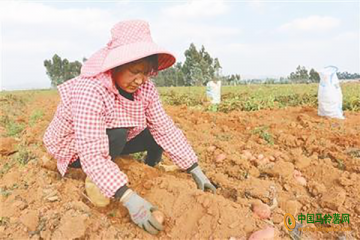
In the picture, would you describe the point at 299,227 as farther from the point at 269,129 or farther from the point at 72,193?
the point at 269,129

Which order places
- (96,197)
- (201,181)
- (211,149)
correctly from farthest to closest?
(211,149) → (201,181) → (96,197)

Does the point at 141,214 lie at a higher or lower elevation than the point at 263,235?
higher

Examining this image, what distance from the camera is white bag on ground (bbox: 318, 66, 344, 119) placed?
4.81 m

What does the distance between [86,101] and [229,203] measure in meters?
0.92

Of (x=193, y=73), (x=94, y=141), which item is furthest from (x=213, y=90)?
(x=193, y=73)

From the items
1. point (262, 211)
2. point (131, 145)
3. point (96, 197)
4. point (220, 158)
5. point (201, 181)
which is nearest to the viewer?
point (262, 211)

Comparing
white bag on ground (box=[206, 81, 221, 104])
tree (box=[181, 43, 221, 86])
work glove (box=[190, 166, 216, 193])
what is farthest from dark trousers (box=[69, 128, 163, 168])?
tree (box=[181, 43, 221, 86])

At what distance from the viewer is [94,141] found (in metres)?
1.74

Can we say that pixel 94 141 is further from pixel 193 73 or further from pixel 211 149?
pixel 193 73

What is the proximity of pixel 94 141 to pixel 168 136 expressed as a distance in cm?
60

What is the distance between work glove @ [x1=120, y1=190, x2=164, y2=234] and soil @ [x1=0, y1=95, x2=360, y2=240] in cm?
8

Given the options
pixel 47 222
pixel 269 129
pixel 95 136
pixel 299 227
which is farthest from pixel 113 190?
pixel 269 129

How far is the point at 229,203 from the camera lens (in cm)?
184

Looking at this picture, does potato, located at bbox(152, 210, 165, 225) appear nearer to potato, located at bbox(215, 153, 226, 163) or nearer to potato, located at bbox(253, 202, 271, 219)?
potato, located at bbox(253, 202, 271, 219)
